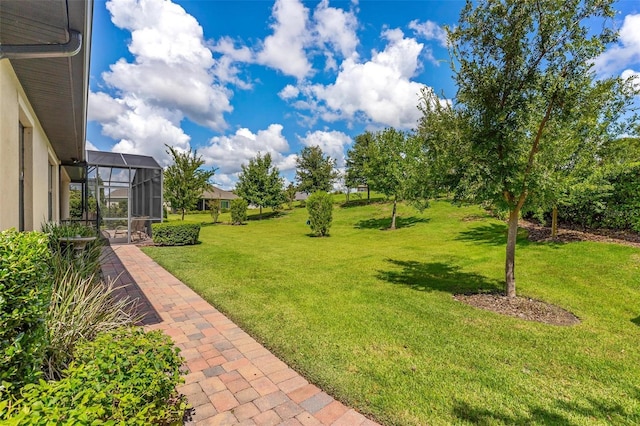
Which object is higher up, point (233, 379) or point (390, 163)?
point (390, 163)

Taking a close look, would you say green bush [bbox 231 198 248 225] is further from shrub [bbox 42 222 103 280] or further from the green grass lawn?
shrub [bbox 42 222 103 280]

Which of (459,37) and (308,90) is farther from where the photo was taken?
(308,90)

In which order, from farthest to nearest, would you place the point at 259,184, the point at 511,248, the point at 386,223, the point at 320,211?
the point at 259,184, the point at 386,223, the point at 320,211, the point at 511,248

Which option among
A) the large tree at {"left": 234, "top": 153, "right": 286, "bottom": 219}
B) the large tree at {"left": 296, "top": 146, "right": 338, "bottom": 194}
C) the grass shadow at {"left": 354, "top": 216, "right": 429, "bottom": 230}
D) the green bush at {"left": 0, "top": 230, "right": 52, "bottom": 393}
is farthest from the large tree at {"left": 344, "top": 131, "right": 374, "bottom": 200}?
the green bush at {"left": 0, "top": 230, "right": 52, "bottom": 393}

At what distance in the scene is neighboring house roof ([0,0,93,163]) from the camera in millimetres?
2350

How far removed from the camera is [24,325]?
1.71m

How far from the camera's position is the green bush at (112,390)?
48.8 inches

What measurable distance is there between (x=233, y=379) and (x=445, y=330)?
284 centimetres

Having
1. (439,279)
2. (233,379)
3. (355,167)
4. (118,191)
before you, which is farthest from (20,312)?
(355,167)

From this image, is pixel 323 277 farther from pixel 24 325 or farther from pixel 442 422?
pixel 24 325

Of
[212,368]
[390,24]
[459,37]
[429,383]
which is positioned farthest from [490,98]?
[390,24]

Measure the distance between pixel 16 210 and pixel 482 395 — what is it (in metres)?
5.64

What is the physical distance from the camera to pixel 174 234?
12.1m

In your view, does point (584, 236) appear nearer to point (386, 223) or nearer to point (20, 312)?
point (386, 223)
